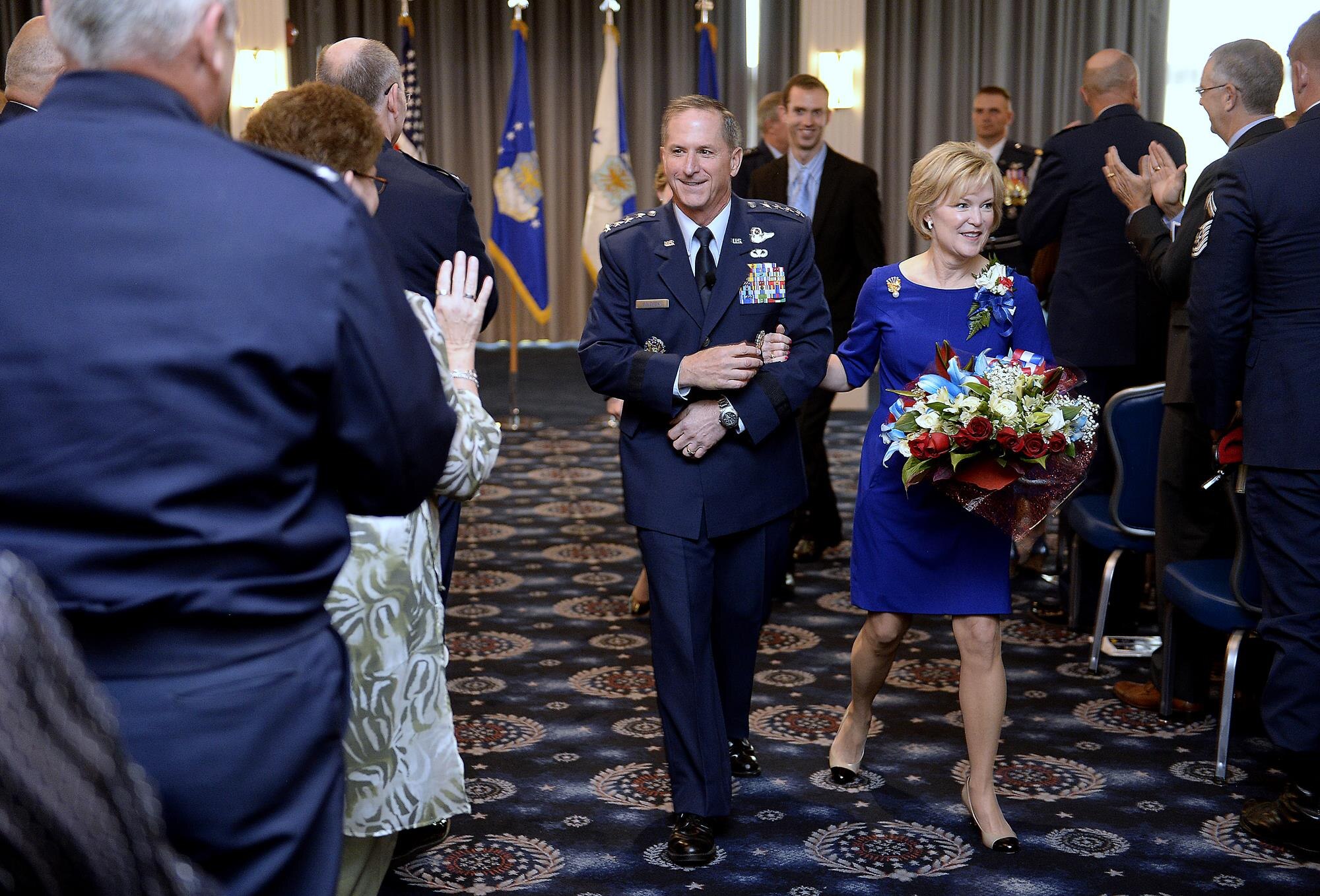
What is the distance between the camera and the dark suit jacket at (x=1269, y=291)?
3.23 m

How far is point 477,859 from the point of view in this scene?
3.07 m

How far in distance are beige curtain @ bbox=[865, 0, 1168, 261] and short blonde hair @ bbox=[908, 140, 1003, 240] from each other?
31.2 ft

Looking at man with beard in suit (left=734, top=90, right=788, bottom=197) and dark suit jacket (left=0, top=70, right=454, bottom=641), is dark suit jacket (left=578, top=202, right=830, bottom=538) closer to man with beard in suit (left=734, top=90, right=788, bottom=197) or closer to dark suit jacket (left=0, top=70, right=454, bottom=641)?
dark suit jacket (left=0, top=70, right=454, bottom=641)

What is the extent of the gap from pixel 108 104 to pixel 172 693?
63cm

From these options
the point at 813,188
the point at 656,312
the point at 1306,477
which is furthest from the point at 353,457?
the point at 813,188

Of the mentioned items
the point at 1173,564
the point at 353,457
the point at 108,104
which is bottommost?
the point at 1173,564

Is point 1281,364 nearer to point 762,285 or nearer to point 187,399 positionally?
point 762,285

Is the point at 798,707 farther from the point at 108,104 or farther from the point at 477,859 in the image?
the point at 108,104

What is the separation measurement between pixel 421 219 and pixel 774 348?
918 millimetres

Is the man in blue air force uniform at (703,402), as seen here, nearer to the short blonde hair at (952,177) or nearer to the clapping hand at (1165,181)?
the short blonde hair at (952,177)

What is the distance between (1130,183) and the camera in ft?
14.5

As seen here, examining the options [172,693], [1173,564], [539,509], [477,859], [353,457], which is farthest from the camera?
[539,509]

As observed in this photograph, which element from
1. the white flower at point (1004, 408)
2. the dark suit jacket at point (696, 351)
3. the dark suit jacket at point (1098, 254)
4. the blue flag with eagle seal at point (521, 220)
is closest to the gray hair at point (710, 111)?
the dark suit jacket at point (696, 351)

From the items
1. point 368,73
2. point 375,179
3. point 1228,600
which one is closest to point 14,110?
point 368,73
